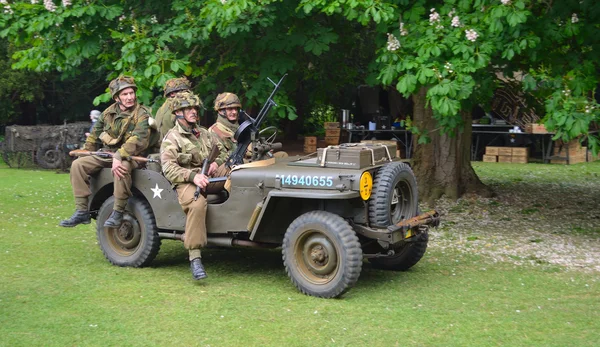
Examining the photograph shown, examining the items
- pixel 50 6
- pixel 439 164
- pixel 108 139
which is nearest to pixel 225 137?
pixel 108 139

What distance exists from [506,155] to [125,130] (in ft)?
49.3

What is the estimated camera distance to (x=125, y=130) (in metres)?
8.34

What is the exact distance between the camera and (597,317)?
6516 millimetres

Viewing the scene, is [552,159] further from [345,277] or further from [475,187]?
[345,277]

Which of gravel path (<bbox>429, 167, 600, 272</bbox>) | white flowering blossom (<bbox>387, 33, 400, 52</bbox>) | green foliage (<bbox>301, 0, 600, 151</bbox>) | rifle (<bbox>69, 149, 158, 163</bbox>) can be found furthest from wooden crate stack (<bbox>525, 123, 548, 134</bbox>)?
rifle (<bbox>69, 149, 158, 163</bbox>)

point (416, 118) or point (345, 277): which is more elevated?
point (416, 118)

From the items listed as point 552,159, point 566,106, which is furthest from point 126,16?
point 552,159

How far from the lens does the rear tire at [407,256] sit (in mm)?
7945

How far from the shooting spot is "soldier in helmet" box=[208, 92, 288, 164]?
8.23 metres

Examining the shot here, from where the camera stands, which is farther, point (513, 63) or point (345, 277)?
point (513, 63)

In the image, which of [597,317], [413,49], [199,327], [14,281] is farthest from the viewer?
[413,49]

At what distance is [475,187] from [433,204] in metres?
1.13

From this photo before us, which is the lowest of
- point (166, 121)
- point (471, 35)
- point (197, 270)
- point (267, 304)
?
point (267, 304)

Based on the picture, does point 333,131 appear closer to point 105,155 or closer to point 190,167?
point 105,155
